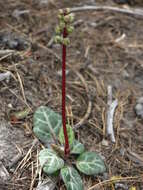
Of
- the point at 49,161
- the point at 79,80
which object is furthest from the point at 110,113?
the point at 49,161

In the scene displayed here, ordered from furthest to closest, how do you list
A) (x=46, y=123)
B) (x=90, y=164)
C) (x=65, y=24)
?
(x=46, y=123)
(x=90, y=164)
(x=65, y=24)

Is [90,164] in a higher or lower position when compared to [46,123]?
lower

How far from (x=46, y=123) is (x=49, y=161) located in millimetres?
346

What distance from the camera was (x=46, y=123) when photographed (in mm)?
2510

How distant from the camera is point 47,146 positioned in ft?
8.02

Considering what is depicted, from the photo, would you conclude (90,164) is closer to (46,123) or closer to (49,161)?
(49,161)

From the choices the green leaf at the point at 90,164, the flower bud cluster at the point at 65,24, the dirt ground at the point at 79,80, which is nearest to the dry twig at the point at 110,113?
the dirt ground at the point at 79,80

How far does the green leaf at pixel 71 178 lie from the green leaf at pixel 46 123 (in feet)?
0.94

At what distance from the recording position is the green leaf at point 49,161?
220 centimetres

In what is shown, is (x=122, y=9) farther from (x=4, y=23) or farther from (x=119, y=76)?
(x=4, y=23)

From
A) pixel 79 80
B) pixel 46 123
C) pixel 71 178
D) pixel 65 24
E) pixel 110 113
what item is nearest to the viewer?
pixel 65 24

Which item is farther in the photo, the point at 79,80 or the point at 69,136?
the point at 79,80

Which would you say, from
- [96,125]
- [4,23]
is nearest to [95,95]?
[96,125]

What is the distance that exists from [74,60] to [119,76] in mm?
428
